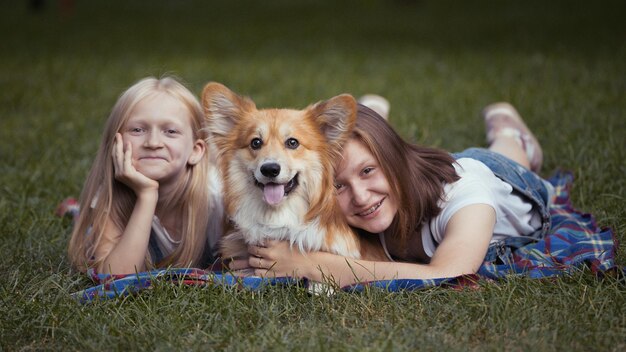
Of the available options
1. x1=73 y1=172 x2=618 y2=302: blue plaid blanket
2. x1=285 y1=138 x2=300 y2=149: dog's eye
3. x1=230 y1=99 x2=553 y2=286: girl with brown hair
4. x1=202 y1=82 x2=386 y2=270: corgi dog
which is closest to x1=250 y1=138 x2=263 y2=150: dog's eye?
x1=202 y1=82 x2=386 y2=270: corgi dog

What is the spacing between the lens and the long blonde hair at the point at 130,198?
141 inches

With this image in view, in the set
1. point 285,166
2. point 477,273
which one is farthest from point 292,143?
point 477,273

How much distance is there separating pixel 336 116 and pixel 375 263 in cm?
70

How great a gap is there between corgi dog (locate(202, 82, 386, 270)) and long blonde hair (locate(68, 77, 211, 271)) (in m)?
0.47

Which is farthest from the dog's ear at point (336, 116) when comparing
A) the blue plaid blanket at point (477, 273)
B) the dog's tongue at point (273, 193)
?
the blue plaid blanket at point (477, 273)

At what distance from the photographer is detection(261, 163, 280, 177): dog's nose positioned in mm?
2914

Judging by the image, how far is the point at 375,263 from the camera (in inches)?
126

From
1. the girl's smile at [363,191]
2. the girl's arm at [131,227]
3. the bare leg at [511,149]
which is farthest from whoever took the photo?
the bare leg at [511,149]

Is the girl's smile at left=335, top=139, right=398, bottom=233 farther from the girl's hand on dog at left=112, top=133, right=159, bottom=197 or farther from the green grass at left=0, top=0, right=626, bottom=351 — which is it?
the girl's hand on dog at left=112, top=133, right=159, bottom=197

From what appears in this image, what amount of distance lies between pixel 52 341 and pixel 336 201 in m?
1.36

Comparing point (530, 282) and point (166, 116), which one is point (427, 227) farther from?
point (166, 116)

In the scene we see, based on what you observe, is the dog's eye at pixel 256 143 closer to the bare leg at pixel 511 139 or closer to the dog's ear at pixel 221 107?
the dog's ear at pixel 221 107

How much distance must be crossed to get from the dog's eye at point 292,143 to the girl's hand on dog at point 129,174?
0.83 meters

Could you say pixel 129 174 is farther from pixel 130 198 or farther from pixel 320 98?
pixel 320 98
